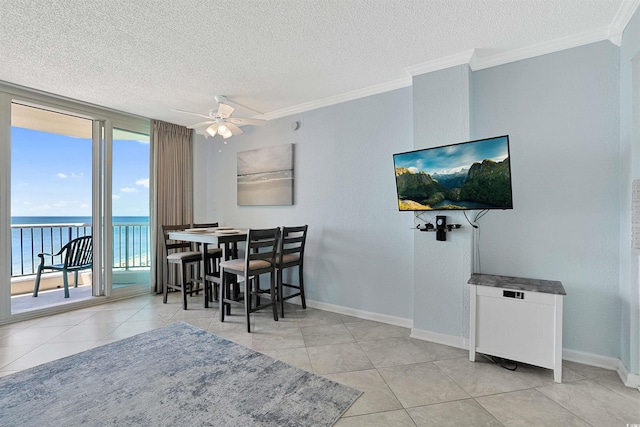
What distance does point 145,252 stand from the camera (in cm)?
486

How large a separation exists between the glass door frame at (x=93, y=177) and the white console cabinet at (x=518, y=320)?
4399 mm

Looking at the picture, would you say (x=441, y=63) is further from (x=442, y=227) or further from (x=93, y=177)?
(x=93, y=177)

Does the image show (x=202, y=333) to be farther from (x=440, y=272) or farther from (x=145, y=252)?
(x=145, y=252)

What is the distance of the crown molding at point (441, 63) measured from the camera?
2.41 metres

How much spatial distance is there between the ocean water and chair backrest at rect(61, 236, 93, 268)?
12.5 inches

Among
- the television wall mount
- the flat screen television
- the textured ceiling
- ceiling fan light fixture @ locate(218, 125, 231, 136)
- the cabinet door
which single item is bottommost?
the cabinet door

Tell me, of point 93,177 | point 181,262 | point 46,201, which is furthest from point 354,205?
point 46,201

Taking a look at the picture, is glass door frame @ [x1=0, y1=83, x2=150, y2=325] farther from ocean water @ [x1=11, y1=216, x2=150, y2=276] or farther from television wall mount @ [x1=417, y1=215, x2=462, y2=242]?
television wall mount @ [x1=417, y1=215, x2=462, y2=242]

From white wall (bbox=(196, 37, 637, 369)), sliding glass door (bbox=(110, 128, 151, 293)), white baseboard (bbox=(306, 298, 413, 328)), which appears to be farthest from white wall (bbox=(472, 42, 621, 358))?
sliding glass door (bbox=(110, 128, 151, 293))

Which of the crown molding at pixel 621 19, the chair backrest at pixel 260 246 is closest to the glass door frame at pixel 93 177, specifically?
the chair backrest at pixel 260 246

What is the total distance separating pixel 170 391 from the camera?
185 centimetres

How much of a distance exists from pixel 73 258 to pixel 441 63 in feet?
17.2

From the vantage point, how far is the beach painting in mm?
3779

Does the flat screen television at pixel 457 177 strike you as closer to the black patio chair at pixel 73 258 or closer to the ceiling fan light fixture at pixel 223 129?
the ceiling fan light fixture at pixel 223 129
